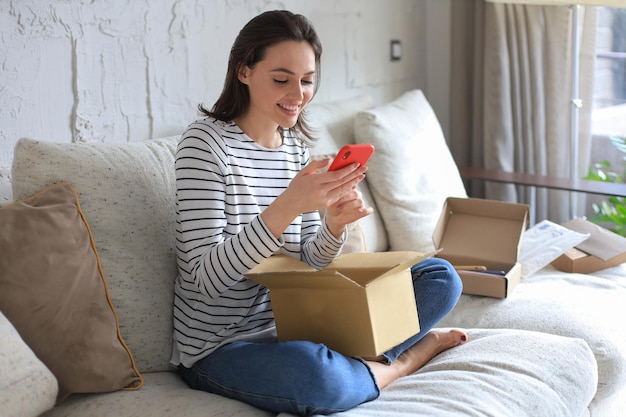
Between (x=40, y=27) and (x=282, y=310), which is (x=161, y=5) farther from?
(x=282, y=310)

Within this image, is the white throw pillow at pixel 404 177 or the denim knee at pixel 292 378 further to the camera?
the white throw pillow at pixel 404 177

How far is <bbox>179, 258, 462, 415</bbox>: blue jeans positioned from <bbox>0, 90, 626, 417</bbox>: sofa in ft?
0.08

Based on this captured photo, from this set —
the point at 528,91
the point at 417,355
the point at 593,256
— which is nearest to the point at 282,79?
the point at 417,355

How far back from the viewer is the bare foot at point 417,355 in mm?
1828

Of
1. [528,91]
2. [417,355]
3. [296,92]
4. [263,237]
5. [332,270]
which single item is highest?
[296,92]

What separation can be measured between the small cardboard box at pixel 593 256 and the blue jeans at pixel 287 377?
990 millimetres

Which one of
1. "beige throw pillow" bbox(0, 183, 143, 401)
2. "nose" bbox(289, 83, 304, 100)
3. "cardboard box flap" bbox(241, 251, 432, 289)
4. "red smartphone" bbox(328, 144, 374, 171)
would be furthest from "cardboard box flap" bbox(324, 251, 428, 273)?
"beige throw pillow" bbox(0, 183, 143, 401)

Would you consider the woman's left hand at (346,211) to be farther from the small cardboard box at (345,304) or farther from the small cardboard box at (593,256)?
the small cardboard box at (593,256)

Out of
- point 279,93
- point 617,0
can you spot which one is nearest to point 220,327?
point 279,93

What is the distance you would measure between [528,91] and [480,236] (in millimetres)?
1076

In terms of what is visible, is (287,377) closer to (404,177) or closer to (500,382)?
(500,382)

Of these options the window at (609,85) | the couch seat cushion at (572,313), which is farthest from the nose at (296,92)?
the window at (609,85)

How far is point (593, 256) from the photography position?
2488mm

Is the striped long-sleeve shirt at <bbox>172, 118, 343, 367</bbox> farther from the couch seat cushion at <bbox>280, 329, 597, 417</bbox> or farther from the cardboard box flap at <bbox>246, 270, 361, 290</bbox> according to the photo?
the couch seat cushion at <bbox>280, 329, 597, 417</bbox>
